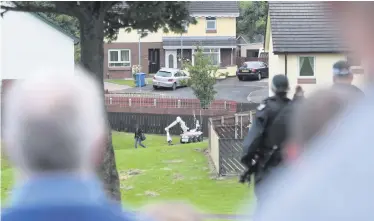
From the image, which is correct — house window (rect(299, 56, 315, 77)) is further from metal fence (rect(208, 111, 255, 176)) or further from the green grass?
the green grass

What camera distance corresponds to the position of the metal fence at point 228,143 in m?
7.01

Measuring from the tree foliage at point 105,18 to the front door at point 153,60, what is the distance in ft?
6.63

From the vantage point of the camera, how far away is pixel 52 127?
2.62ft

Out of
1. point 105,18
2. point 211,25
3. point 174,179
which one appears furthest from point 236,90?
point 105,18

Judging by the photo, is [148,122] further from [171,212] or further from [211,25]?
[171,212]

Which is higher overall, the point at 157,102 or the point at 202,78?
the point at 202,78

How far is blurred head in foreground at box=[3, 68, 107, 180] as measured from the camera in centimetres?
80

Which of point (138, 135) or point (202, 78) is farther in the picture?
point (202, 78)

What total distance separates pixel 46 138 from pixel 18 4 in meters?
3.00

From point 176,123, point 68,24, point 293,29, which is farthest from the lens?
point 176,123

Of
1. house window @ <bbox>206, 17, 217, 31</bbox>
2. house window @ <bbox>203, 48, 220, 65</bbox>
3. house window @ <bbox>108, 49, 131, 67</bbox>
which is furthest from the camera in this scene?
house window @ <bbox>203, 48, 220, 65</bbox>

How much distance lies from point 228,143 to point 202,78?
3.89 metres

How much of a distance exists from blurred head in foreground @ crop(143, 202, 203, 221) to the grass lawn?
3254 millimetres

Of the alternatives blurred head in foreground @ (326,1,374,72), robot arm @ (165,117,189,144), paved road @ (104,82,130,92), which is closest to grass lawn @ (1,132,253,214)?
robot arm @ (165,117,189,144)
